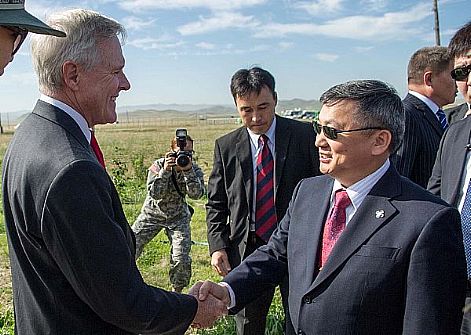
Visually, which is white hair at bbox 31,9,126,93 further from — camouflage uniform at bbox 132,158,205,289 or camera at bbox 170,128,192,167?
camouflage uniform at bbox 132,158,205,289

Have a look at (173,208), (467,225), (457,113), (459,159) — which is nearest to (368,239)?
(467,225)

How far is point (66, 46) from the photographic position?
2.14 meters

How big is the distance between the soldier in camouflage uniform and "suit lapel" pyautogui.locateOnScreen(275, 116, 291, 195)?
4.34 ft

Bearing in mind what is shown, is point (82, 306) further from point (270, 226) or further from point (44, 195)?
point (270, 226)

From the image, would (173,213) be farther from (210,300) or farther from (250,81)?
(210,300)

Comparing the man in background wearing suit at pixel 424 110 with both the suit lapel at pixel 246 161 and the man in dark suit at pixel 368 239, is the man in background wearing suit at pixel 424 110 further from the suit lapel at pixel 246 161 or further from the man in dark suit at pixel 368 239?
the man in dark suit at pixel 368 239

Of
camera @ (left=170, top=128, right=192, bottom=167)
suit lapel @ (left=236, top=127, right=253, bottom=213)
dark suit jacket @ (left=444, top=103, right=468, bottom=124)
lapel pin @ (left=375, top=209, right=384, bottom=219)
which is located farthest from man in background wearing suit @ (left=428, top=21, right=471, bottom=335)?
camera @ (left=170, top=128, right=192, bottom=167)

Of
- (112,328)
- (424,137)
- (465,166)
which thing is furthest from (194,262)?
(112,328)

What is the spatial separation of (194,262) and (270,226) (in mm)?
3614

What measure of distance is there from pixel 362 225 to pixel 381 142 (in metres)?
0.37

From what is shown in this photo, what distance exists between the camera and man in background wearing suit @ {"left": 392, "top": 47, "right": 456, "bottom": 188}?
436cm

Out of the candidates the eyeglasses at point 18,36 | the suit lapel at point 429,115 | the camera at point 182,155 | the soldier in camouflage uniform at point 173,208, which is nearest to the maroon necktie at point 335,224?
the eyeglasses at point 18,36

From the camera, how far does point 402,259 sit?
2229mm

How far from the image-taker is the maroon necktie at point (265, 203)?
14.7 feet
